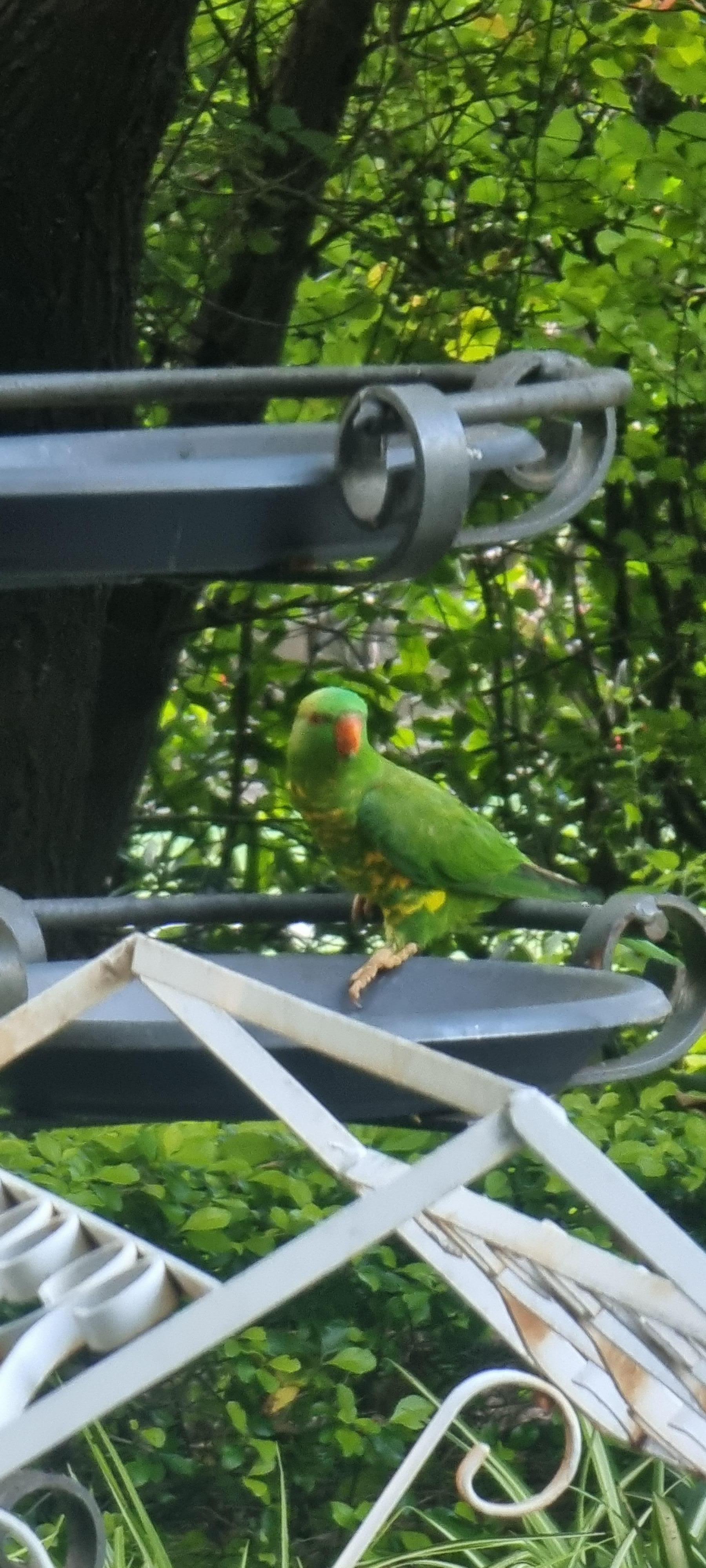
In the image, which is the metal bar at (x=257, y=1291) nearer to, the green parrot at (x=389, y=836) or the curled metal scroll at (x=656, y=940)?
the curled metal scroll at (x=656, y=940)

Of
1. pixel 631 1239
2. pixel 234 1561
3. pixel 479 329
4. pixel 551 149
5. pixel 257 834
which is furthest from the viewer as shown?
pixel 257 834

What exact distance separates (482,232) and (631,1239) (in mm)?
2245

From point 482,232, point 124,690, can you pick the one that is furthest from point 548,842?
point 482,232

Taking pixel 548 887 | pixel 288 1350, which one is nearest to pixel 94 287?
pixel 548 887

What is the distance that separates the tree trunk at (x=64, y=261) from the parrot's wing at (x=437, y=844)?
0.42m

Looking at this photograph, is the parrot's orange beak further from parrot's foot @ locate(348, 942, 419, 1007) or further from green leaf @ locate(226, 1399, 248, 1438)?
green leaf @ locate(226, 1399, 248, 1438)

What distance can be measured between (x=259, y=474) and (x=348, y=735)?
1.74ft

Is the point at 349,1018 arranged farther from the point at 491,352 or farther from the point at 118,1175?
the point at 491,352

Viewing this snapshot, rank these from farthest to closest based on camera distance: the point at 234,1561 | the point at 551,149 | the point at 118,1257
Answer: the point at 551,149 → the point at 234,1561 → the point at 118,1257

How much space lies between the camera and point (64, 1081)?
2.23 feet

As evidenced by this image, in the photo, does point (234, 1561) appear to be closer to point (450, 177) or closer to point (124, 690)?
point (124, 690)

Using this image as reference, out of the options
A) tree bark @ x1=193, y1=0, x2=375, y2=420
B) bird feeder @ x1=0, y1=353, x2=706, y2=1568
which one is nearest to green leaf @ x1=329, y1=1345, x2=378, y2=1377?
bird feeder @ x1=0, y1=353, x2=706, y2=1568

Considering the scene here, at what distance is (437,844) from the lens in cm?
112

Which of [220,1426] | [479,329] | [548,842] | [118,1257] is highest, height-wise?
[479,329]
